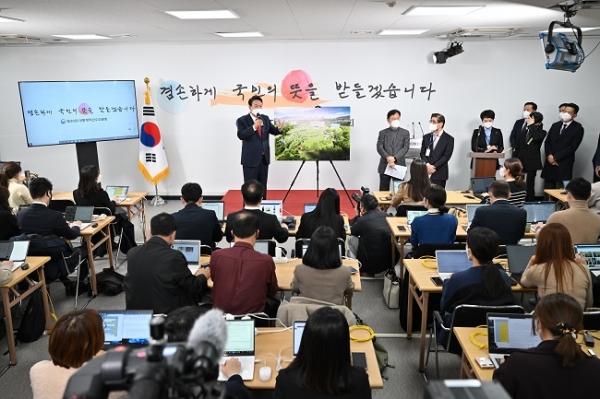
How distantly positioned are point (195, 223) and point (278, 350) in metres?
2.11

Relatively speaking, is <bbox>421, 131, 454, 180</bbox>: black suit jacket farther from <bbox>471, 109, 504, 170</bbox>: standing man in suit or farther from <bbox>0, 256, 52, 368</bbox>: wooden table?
<bbox>0, 256, 52, 368</bbox>: wooden table

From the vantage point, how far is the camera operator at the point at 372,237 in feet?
16.7

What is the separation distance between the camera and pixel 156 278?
10.5 feet

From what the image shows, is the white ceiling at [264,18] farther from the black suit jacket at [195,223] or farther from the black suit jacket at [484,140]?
the black suit jacket at [195,223]

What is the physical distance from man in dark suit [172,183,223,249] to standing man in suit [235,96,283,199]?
2.74m

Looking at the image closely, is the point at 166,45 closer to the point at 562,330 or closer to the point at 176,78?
the point at 176,78

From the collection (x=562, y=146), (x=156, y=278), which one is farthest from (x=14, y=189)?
(x=562, y=146)

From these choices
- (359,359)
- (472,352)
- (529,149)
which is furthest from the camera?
(529,149)

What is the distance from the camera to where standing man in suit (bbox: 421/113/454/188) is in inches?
301

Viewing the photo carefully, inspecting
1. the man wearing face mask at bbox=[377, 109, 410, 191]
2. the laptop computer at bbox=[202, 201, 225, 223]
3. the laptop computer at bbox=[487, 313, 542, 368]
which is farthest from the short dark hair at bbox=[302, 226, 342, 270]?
the man wearing face mask at bbox=[377, 109, 410, 191]

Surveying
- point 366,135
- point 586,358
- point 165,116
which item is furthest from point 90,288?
point 366,135

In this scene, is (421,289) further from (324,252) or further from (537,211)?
(537,211)

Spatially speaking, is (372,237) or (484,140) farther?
(484,140)

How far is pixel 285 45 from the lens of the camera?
8531mm
